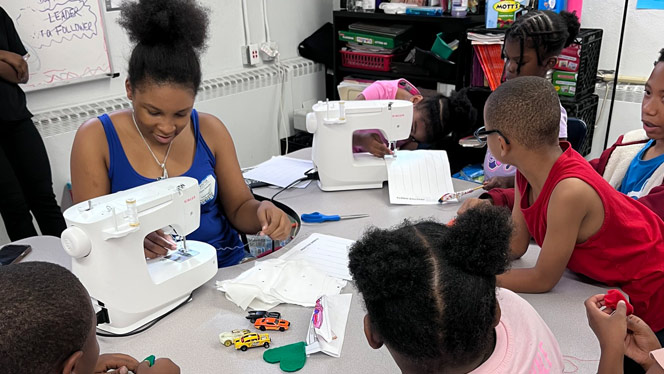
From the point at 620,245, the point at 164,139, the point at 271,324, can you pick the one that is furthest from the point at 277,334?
the point at 620,245

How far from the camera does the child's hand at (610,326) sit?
956 millimetres

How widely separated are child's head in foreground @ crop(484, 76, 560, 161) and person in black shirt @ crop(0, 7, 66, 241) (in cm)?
194

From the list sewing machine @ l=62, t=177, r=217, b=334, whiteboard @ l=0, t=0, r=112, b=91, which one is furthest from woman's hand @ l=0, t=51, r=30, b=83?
sewing machine @ l=62, t=177, r=217, b=334

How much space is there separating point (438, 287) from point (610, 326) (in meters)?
0.46

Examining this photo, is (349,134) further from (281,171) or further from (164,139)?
(164,139)

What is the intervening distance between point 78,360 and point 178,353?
32 centimetres

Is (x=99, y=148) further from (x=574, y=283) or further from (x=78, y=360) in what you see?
(x=574, y=283)

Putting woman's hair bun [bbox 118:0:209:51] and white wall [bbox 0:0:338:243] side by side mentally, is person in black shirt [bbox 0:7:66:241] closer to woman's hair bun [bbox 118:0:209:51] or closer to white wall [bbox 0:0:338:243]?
white wall [bbox 0:0:338:243]

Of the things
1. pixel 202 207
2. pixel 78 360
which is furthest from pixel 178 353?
pixel 202 207

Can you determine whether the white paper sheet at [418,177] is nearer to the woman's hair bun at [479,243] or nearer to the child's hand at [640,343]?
the child's hand at [640,343]

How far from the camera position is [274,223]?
4.87 feet

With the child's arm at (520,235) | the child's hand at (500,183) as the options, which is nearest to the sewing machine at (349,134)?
the child's hand at (500,183)

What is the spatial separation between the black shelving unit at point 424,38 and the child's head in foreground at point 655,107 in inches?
54.1

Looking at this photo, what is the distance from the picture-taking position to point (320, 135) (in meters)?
1.83
